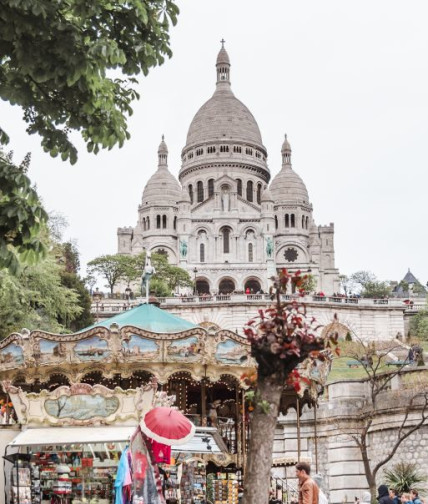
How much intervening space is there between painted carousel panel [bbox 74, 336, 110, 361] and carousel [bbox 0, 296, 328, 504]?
0.02 meters

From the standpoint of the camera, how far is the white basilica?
78.4 m

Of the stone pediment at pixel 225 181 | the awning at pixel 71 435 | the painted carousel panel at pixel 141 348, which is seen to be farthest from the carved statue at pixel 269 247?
the awning at pixel 71 435

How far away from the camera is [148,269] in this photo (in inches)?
749

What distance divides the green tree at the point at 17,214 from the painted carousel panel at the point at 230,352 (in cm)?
790

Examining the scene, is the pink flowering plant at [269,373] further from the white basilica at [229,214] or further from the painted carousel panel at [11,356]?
the white basilica at [229,214]

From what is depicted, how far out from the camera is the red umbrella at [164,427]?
12008mm

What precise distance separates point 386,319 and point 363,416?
101 feet

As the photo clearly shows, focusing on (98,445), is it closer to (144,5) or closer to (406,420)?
(144,5)

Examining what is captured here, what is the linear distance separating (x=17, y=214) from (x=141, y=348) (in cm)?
775

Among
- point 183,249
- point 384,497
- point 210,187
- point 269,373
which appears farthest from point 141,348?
point 210,187

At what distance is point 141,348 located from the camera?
1631 centimetres

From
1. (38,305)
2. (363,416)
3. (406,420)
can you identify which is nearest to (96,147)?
(406,420)

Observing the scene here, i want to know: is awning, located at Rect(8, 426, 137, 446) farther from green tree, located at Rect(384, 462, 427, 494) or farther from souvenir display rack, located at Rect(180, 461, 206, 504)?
green tree, located at Rect(384, 462, 427, 494)

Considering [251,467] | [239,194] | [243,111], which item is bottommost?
[251,467]
